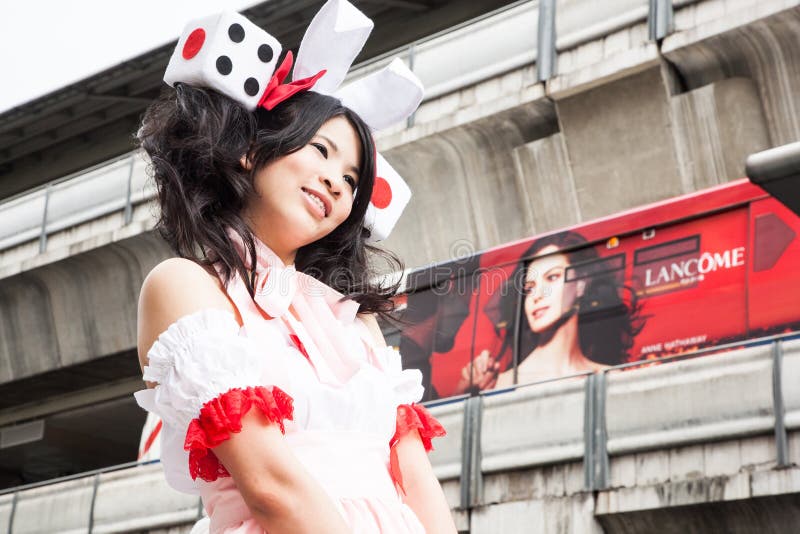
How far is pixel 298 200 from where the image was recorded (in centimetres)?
267

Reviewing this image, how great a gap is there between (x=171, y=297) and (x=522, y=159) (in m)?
9.08

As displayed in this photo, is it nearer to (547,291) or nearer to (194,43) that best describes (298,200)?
(194,43)


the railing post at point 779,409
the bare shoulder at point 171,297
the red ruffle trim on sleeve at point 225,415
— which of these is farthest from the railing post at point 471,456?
the red ruffle trim on sleeve at point 225,415

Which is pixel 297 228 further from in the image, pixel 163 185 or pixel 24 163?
pixel 24 163

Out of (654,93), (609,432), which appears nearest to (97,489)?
(609,432)

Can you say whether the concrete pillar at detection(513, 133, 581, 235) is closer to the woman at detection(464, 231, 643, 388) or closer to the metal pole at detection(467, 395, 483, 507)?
the woman at detection(464, 231, 643, 388)

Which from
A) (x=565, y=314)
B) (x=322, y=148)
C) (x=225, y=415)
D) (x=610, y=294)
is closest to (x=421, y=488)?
(x=225, y=415)

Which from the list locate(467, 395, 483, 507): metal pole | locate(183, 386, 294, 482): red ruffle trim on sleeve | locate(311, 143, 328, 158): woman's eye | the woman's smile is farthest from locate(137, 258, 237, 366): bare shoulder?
locate(467, 395, 483, 507): metal pole

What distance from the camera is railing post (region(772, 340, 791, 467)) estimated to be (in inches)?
266

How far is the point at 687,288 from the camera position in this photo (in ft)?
26.4

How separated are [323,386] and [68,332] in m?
13.1

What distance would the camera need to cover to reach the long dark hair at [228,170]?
101 inches

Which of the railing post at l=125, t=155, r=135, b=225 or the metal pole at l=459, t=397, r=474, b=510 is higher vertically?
the railing post at l=125, t=155, r=135, b=225

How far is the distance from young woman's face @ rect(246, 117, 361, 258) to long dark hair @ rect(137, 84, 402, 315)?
26 millimetres
